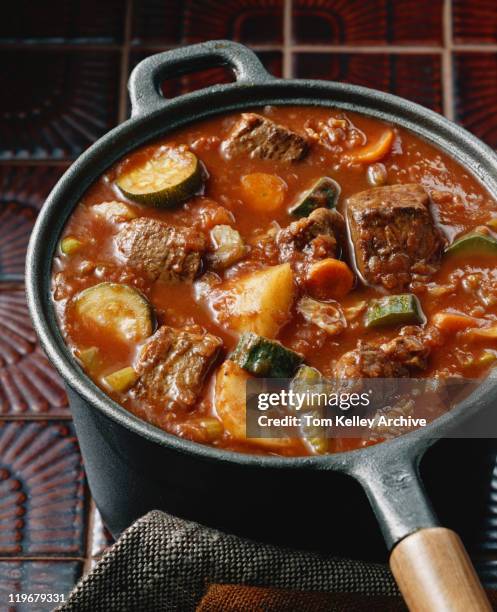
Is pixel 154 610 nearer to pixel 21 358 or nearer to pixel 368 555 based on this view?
pixel 368 555

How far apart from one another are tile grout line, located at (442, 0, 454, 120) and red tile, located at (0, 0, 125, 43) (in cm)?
138

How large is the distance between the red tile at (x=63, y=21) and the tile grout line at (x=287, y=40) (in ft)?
2.31

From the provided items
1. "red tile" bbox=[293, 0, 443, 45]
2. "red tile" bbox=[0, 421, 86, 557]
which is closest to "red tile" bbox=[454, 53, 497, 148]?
"red tile" bbox=[293, 0, 443, 45]

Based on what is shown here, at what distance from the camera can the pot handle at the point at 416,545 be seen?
67.9 inches

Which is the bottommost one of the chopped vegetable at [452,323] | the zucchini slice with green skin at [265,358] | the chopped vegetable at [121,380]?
the chopped vegetable at [121,380]

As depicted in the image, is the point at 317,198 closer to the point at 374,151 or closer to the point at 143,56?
the point at 374,151

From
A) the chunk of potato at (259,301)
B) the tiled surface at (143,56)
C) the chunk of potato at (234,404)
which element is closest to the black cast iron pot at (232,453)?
the chunk of potato at (234,404)

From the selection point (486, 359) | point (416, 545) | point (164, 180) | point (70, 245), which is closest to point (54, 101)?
point (164, 180)

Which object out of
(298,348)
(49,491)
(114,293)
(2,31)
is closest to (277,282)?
(298,348)

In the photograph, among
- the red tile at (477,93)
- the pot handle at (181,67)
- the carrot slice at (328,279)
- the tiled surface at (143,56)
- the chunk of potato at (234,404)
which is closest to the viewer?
the chunk of potato at (234,404)

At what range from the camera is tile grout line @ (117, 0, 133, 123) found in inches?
151

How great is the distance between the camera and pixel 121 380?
216cm

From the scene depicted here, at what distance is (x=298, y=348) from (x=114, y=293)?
46cm

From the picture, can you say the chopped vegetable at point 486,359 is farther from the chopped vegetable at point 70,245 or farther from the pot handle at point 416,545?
the chopped vegetable at point 70,245
